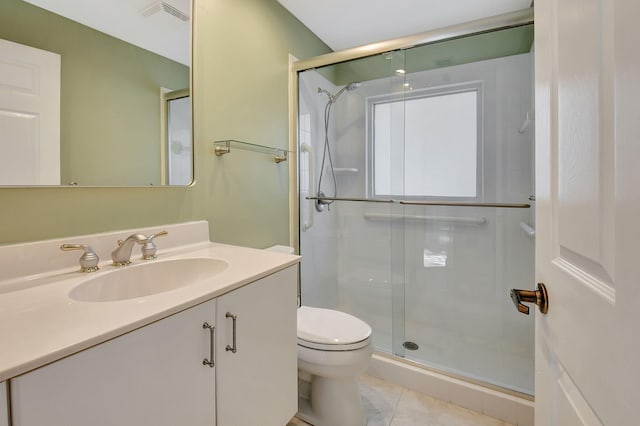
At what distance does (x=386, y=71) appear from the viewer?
2158 mm

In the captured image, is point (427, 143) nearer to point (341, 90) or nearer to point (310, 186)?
Result: point (341, 90)

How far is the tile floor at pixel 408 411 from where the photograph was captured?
1.51 m

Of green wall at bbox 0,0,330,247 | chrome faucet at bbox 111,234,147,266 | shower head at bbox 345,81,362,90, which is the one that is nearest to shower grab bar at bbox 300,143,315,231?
Result: green wall at bbox 0,0,330,247

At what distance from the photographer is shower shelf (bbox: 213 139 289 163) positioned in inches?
59.0

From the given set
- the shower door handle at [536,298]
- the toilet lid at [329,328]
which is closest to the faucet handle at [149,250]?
the toilet lid at [329,328]

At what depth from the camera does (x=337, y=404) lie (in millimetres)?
1434

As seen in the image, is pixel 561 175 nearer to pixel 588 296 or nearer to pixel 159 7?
pixel 588 296

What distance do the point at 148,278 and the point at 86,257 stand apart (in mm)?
197

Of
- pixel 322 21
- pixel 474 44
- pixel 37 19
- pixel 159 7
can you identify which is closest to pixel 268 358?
pixel 37 19

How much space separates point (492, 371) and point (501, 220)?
962 mm

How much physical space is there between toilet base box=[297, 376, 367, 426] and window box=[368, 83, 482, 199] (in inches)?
55.5

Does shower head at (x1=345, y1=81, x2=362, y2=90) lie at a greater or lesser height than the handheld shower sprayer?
greater

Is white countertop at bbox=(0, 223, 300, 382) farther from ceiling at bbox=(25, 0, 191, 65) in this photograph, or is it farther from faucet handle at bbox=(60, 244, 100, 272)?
ceiling at bbox=(25, 0, 191, 65)

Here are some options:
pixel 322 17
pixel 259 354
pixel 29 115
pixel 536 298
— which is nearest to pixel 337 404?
pixel 259 354
